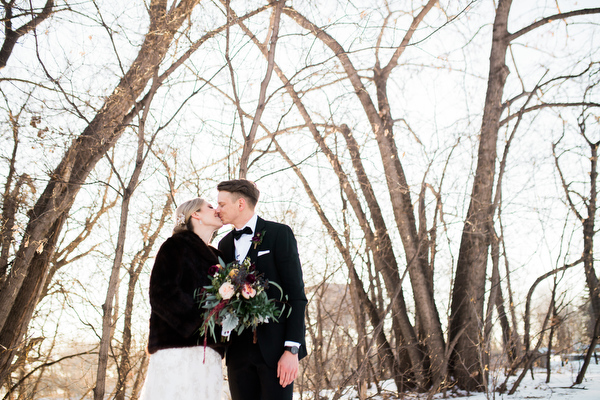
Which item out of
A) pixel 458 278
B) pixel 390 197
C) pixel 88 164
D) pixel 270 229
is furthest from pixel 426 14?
pixel 270 229

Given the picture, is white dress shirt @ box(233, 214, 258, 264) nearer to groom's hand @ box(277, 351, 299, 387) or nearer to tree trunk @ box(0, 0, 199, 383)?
groom's hand @ box(277, 351, 299, 387)

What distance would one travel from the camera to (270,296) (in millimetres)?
2596

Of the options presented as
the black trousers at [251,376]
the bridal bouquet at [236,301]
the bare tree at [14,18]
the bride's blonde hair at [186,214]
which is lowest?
the black trousers at [251,376]

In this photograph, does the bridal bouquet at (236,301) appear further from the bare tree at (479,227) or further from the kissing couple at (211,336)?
the bare tree at (479,227)

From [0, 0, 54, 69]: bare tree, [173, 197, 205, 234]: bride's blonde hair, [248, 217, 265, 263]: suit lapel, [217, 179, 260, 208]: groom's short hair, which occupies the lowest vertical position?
[248, 217, 265, 263]: suit lapel

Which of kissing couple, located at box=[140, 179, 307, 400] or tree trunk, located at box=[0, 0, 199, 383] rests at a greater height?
tree trunk, located at box=[0, 0, 199, 383]

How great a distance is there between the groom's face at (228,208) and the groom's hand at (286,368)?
0.84 meters

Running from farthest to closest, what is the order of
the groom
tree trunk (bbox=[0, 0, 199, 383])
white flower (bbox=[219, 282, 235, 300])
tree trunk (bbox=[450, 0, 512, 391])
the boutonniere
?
tree trunk (bbox=[450, 0, 512, 391]) → tree trunk (bbox=[0, 0, 199, 383]) → the boutonniere → the groom → white flower (bbox=[219, 282, 235, 300])

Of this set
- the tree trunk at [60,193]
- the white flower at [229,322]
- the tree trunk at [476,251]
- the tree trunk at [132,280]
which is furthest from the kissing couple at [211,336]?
the tree trunk at [476,251]

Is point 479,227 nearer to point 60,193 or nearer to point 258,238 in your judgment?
point 258,238

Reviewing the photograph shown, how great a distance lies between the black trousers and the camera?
2.39 meters

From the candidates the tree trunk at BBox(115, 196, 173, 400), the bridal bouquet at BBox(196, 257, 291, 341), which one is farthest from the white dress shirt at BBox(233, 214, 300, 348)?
the tree trunk at BBox(115, 196, 173, 400)

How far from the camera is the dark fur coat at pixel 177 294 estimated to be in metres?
2.44

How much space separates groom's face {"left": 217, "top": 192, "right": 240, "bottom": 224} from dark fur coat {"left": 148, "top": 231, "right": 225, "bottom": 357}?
25 cm
